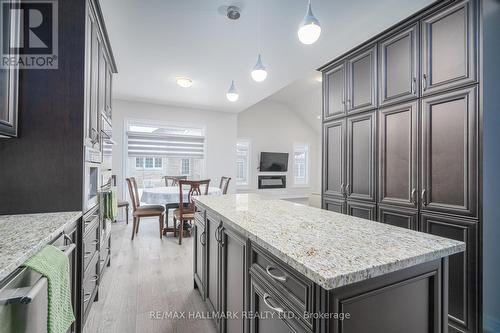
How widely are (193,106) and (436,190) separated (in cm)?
498

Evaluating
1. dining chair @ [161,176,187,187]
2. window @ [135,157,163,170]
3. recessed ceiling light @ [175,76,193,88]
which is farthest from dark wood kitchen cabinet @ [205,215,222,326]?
window @ [135,157,163,170]

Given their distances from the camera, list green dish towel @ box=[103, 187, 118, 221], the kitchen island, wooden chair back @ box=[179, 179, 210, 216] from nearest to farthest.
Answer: the kitchen island
green dish towel @ box=[103, 187, 118, 221]
wooden chair back @ box=[179, 179, 210, 216]

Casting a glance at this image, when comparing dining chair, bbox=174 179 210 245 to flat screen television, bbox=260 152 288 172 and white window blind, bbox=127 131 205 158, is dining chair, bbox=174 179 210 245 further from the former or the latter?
flat screen television, bbox=260 152 288 172

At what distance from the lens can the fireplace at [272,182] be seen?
295 inches

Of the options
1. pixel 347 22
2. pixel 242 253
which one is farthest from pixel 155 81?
pixel 242 253

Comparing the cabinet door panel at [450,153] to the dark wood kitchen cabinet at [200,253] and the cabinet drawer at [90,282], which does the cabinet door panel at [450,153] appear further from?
the cabinet drawer at [90,282]

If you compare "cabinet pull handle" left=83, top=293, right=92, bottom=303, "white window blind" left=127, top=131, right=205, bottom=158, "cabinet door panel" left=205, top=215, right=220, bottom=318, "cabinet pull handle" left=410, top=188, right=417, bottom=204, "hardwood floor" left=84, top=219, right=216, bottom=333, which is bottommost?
"hardwood floor" left=84, top=219, right=216, bottom=333

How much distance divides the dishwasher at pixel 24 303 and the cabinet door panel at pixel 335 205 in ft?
8.79

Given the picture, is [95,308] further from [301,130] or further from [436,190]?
[301,130]

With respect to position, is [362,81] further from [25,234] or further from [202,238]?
[25,234]

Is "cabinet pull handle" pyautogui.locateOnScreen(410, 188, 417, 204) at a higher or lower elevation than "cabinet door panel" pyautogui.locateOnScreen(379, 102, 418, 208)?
lower

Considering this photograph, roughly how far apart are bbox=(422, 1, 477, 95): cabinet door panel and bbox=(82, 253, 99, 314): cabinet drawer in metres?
3.03

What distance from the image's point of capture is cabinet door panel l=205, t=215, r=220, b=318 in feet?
5.57

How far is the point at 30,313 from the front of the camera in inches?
33.0
